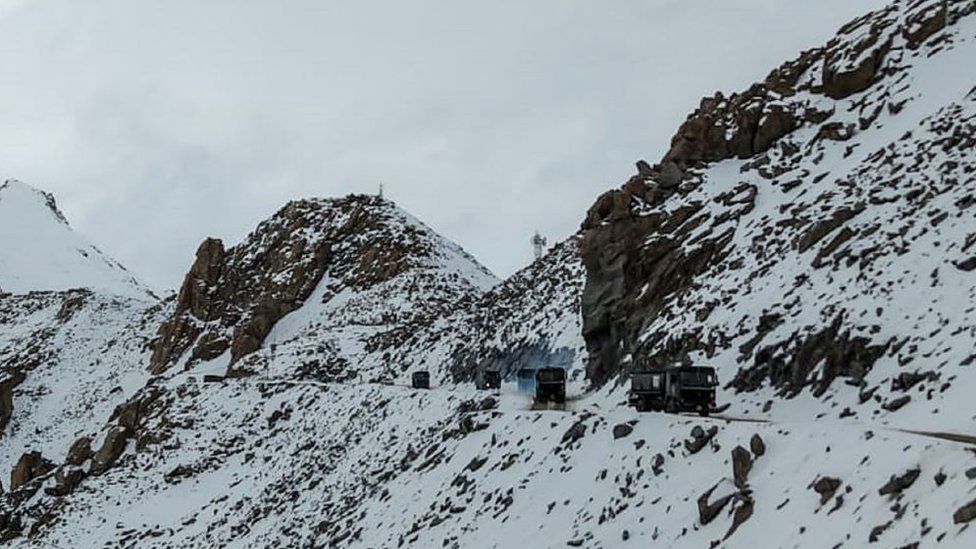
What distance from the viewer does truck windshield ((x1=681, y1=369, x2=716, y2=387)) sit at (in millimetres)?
24031

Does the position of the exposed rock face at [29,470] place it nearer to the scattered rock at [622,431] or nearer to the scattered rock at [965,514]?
the scattered rock at [622,431]

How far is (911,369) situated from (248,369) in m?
52.4

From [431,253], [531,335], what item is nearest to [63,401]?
[431,253]

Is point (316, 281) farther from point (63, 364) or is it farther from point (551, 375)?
point (551, 375)

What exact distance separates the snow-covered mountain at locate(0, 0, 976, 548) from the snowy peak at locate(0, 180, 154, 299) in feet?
298

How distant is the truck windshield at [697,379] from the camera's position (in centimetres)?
2403

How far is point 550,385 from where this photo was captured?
3450 cm

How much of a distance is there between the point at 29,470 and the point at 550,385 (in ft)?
146

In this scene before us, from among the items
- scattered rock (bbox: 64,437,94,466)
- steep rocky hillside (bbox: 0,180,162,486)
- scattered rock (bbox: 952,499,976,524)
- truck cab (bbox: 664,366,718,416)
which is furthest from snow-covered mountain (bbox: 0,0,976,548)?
steep rocky hillside (bbox: 0,180,162,486)

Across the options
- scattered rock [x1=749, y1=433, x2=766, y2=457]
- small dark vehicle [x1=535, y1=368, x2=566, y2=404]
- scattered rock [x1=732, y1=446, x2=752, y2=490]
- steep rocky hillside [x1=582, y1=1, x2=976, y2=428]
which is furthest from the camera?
small dark vehicle [x1=535, y1=368, x2=566, y2=404]

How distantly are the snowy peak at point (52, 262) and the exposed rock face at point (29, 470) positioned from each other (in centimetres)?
8088

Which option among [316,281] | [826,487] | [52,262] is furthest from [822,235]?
[52,262]

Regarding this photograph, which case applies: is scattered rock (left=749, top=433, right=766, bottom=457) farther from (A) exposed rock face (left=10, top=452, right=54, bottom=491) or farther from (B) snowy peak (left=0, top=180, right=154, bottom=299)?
(B) snowy peak (left=0, top=180, right=154, bottom=299)

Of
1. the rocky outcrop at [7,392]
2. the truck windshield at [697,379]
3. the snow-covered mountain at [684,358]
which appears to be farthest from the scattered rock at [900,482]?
the rocky outcrop at [7,392]
